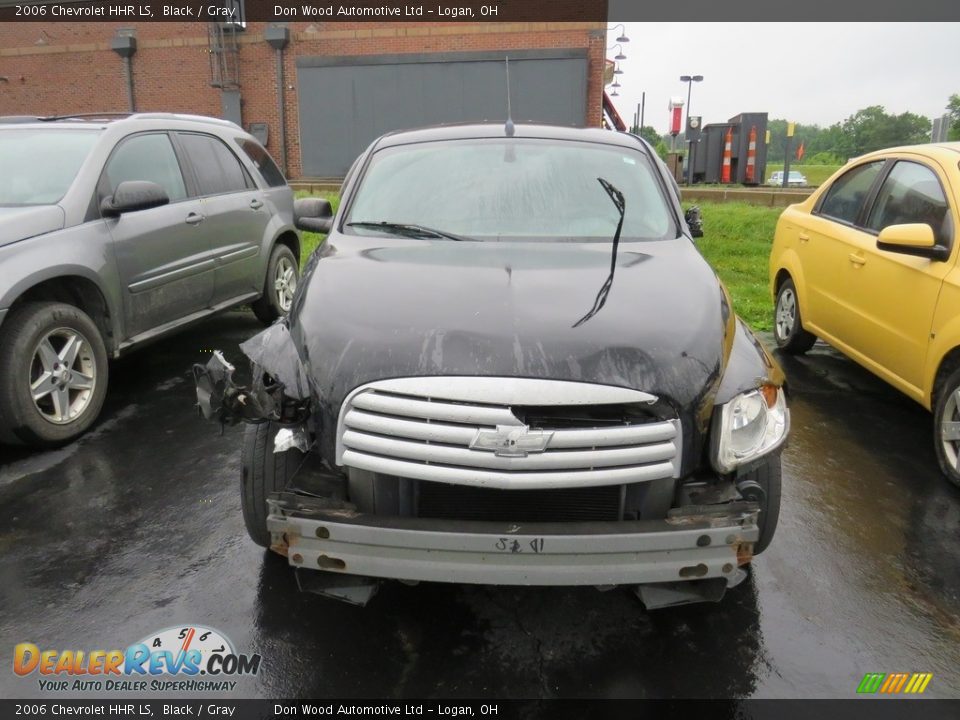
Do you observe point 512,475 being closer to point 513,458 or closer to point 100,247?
point 513,458

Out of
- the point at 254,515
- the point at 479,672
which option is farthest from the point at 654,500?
the point at 254,515

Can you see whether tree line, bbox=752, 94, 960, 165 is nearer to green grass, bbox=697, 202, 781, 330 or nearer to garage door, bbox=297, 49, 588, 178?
garage door, bbox=297, 49, 588, 178

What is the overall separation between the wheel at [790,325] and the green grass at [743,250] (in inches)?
36.6

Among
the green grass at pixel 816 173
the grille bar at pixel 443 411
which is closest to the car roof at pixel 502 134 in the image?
the grille bar at pixel 443 411

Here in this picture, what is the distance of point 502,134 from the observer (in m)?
4.03

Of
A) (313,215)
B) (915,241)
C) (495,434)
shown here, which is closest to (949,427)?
(915,241)

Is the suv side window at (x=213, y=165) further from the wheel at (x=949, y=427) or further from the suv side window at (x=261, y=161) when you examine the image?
the wheel at (x=949, y=427)

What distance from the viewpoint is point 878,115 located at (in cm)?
7094

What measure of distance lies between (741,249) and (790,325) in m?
4.92

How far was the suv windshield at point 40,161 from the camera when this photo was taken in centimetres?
457

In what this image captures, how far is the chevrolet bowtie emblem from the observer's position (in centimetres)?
217

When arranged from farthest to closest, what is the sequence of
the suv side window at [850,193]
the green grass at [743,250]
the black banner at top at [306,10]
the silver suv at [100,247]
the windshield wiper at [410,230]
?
the black banner at top at [306,10], the green grass at [743,250], the suv side window at [850,193], the silver suv at [100,247], the windshield wiper at [410,230]

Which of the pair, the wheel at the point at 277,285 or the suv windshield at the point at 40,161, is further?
the wheel at the point at 277,285

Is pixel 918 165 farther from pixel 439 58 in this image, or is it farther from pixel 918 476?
pixel 439 58
